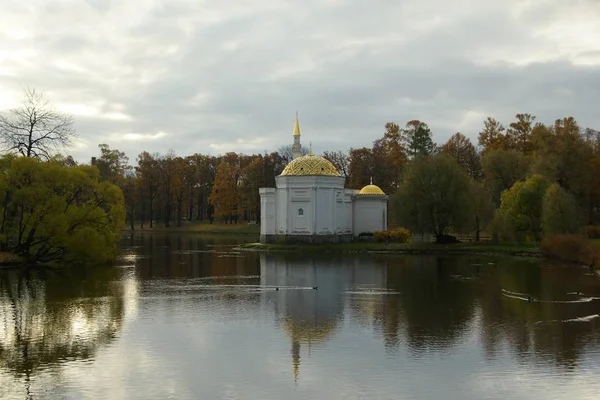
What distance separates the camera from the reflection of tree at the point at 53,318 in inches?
646

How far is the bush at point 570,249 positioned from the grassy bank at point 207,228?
43.3 metres

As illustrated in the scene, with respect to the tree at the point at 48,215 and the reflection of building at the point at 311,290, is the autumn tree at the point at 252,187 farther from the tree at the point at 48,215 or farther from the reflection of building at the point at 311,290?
the tree at the point at 48,215

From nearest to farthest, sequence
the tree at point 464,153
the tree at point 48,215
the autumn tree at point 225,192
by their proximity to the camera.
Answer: the tree at point 48,215
the tree at point 464,153
the autumn tree at point 225,192

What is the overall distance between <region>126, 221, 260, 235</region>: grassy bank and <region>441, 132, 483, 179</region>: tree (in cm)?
2607

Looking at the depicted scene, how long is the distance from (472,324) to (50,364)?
12.6m

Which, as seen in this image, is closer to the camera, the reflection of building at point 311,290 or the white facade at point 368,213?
the reflection of building at point 311,290

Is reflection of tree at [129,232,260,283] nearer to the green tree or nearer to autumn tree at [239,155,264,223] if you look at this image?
the green tree

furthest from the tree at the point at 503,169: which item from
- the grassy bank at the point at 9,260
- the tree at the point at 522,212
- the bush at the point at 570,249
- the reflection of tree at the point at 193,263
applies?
the grassy bank at the point at 9,260

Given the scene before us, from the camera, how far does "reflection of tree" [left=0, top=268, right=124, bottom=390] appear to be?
53.8 ft

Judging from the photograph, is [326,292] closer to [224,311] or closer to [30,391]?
[224,311]

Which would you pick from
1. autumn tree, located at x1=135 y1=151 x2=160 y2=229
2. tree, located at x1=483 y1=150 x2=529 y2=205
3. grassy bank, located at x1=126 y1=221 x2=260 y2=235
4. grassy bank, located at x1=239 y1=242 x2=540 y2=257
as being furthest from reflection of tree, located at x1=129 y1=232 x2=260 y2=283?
autumn tree, located at x1=135 y1=151 x2=160 y2=229

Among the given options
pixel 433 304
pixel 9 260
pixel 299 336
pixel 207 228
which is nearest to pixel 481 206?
pixel 433 304

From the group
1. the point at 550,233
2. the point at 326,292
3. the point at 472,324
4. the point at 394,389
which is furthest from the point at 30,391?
the point at 550,233

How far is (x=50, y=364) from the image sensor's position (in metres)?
15.5
